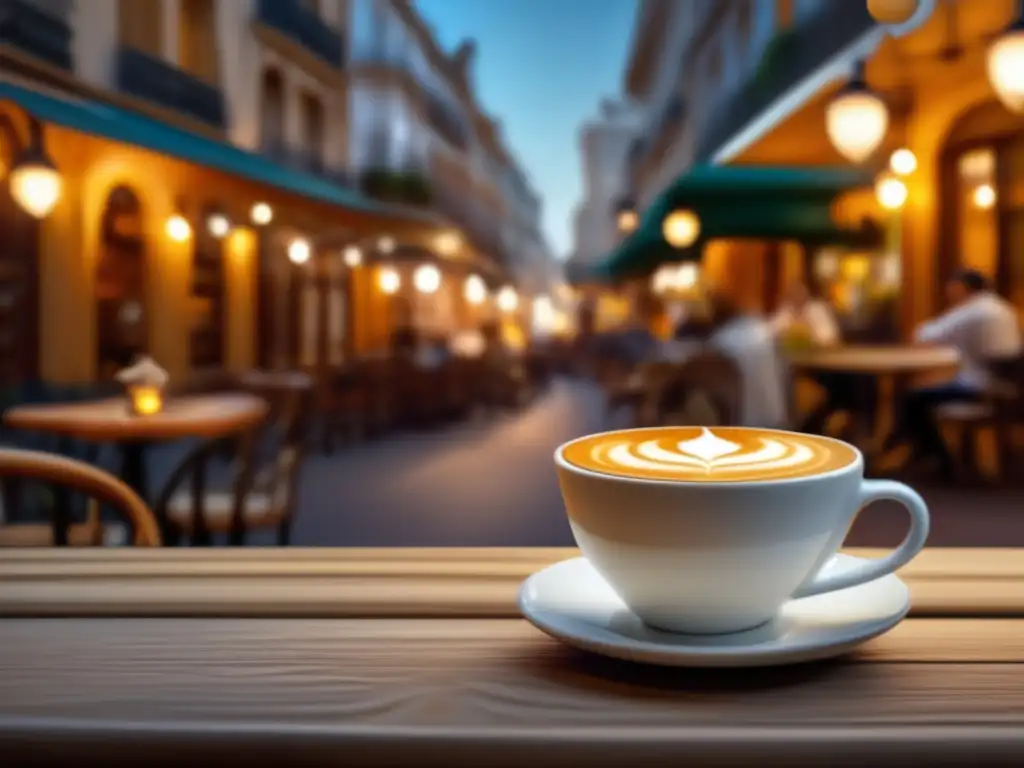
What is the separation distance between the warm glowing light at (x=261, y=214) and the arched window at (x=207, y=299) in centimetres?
50

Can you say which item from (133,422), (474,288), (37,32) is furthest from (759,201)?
(474,288)

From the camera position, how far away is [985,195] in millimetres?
5133

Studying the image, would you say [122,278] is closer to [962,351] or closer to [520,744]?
[962,351]

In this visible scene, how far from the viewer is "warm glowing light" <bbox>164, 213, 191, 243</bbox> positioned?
188 inches

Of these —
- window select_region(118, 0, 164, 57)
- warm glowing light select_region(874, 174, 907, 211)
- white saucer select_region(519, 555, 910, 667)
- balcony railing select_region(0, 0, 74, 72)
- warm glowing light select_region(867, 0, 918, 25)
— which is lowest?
white saucer select_region(519, 555, 910, 667)

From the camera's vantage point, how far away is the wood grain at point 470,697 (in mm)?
330

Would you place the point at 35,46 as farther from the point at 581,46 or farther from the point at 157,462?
the point at 581,46

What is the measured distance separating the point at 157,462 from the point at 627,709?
3.39m

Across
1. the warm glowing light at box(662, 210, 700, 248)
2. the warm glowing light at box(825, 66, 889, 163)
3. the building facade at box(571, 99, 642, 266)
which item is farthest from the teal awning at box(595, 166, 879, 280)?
the building facade at box(571, 99, 642, 266)

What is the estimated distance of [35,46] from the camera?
321 cm

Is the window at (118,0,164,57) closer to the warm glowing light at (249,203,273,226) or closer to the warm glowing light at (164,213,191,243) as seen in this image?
the warm glowing light at (164,213,191,243)

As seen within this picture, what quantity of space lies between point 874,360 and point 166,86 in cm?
268

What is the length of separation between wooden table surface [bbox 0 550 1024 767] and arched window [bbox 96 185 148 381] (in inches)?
129

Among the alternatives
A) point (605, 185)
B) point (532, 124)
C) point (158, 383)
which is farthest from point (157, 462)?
point (605, 185)
